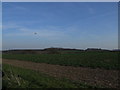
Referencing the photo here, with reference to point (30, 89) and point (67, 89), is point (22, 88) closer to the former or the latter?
point (30, 89)

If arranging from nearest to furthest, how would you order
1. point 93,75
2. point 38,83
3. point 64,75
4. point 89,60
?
1. point 38,83
2. point 64,75
3. point 93,75
4. point 89,60

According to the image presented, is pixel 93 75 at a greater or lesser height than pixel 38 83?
lesser

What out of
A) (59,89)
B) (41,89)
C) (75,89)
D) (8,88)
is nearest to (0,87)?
(8,88)

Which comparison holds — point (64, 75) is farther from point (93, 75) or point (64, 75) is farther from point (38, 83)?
point (38, 83)

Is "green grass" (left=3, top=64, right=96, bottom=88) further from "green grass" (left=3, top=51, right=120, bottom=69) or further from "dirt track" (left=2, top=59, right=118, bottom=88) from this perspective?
"green grass" (left=3, top=51, right=120, bottom=69)

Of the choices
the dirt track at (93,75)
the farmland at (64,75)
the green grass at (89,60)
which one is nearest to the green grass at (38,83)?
the farmland at (64,75)

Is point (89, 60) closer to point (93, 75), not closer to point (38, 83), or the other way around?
point (93, 75)

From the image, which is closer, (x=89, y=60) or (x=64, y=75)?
(x=64, y=75)

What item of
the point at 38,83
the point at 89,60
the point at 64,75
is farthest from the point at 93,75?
the point at 89,60

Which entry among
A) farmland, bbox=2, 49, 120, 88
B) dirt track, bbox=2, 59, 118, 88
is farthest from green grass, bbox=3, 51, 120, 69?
dirt track, bbox=2, 59, 118, 88

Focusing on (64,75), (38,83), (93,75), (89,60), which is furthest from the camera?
(89,60)

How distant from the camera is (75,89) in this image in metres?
10.5

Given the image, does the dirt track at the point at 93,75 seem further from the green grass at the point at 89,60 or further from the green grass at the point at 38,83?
the green grass at the point at 89,60

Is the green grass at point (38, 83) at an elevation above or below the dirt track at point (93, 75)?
above
